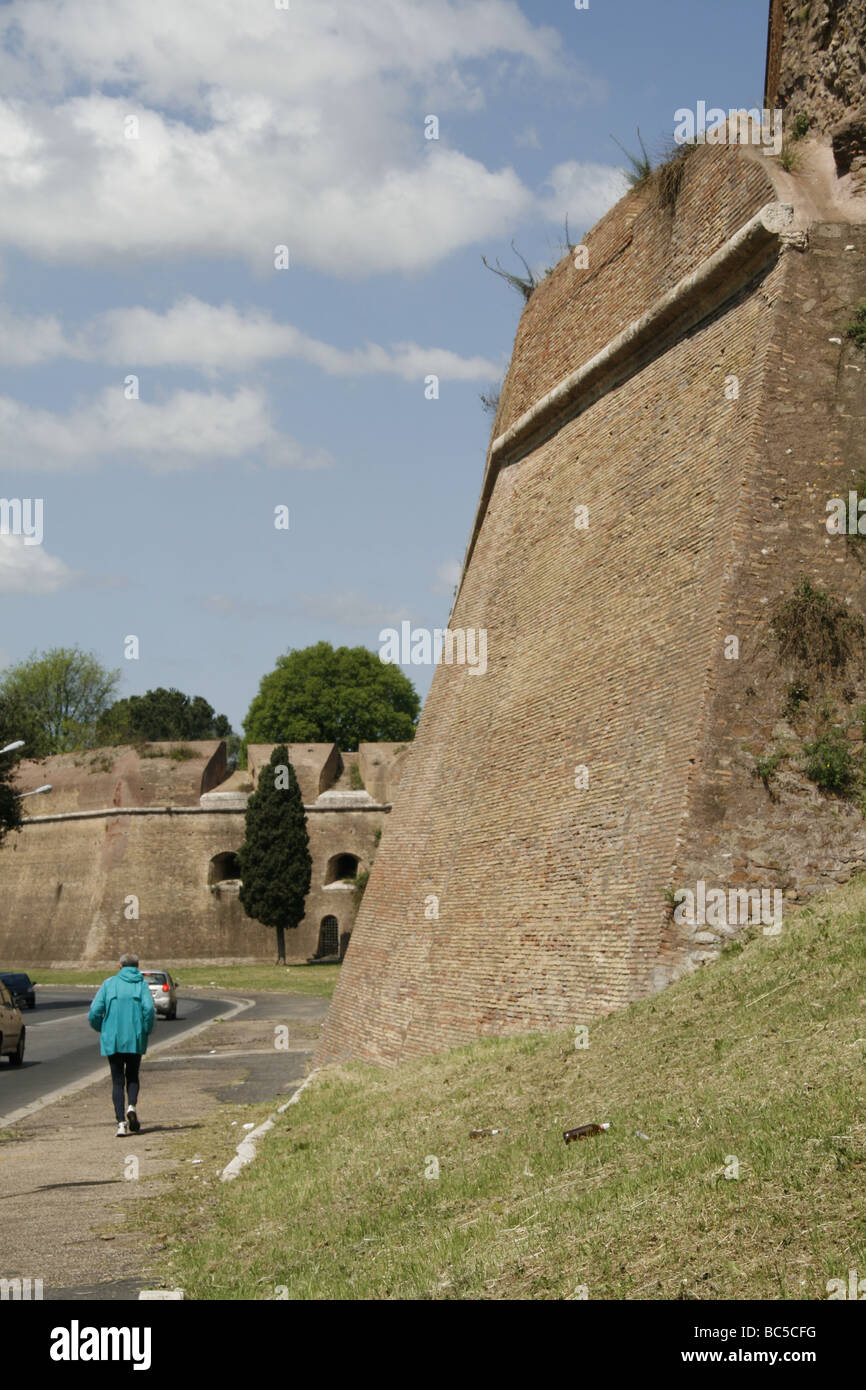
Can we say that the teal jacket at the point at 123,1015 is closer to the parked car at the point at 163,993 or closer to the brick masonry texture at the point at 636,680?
the brick masonry texture at the point at 636,680

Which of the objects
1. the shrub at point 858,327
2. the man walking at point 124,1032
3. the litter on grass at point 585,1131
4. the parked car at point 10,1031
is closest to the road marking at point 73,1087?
the parked car at point 10,1031

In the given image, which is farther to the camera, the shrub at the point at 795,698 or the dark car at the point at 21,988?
the dark car at the point at 21,988

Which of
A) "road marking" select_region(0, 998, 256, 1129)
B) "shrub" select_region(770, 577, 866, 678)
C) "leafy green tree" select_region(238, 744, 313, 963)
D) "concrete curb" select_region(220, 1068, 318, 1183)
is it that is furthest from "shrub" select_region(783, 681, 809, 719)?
"leafy green tree" select_region(238, 744, 313, 963)

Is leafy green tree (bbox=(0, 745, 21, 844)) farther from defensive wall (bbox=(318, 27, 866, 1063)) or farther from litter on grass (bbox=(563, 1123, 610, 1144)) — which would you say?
litter on grass (bbox=(563, 1123, 610, 1144))

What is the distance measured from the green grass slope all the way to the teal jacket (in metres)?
1.35

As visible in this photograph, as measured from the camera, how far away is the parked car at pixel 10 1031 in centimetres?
1727

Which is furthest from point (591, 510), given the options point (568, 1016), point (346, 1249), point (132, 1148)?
point (346, 1249)

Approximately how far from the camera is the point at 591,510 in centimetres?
1493

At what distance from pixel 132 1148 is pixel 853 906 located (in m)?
5.96

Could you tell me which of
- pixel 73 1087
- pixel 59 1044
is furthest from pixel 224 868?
pixel 73 1087

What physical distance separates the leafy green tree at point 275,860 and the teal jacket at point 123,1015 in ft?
126

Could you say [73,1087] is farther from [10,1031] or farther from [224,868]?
[224,868]

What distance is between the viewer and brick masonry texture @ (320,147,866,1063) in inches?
424
